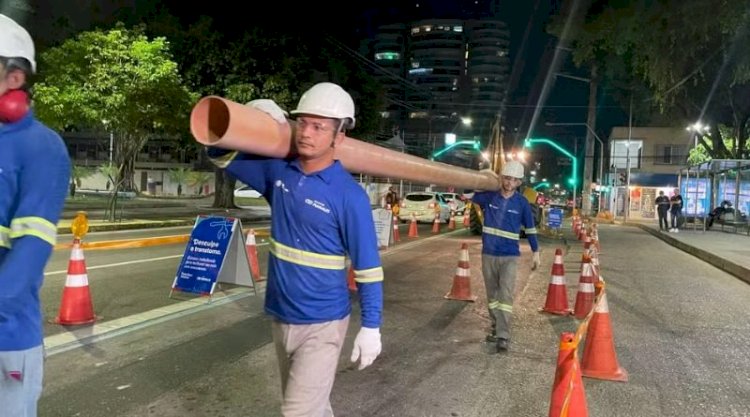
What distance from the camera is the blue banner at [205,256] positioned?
810 centimetres

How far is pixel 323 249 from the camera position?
2969mm

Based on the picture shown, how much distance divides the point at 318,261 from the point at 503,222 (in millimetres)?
4201

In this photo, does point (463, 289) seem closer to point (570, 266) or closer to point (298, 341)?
point (570, 266)

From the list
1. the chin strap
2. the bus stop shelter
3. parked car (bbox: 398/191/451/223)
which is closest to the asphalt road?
the chin strap

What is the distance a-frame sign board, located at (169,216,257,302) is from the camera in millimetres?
8109

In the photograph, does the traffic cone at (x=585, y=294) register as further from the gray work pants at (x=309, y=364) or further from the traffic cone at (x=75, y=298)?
the gray work pants at (x=309, y=364)

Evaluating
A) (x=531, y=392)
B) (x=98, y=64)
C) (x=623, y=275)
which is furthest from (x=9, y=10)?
(x=531, y=392)

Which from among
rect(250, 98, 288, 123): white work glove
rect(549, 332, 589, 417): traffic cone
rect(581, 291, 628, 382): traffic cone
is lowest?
rect(581, 291, 628, 382): traffic cone

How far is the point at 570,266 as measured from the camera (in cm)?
1405

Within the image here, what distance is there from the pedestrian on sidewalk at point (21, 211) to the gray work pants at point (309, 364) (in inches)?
42.1

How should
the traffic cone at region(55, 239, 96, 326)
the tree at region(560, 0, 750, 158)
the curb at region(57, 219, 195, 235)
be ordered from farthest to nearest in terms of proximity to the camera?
1. the curb at region(57, 219, 195, 235)
2. the tree at region(560, 0, 750, 158)
3. the traffic cone at region(55, 239, 96, 326)

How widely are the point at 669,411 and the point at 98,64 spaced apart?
18451mm

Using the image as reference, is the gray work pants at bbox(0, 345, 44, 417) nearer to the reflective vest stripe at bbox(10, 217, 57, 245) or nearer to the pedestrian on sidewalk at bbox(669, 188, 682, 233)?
the reflective vest stripe at bbox(10, 217, 57, 245)

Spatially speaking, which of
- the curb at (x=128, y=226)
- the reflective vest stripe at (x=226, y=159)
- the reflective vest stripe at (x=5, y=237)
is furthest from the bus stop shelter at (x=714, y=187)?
the reflective vest stripe at (x=5, y=237)
